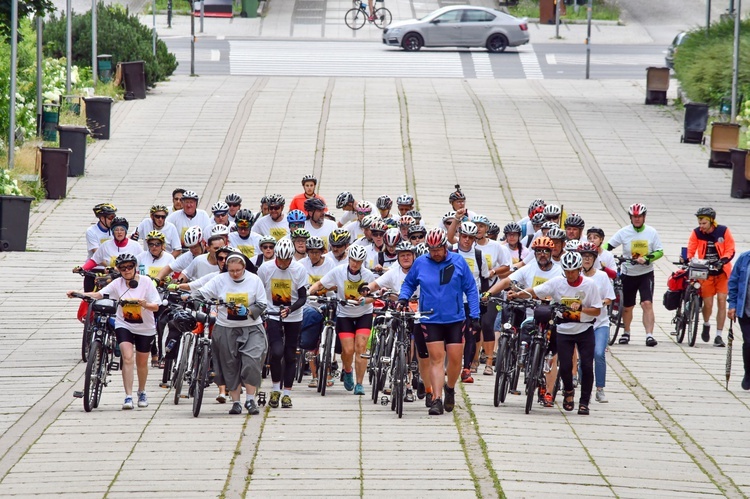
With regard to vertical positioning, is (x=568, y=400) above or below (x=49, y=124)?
below

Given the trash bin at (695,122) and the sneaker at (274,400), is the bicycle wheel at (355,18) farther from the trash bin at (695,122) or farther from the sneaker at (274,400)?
the sneaker at (274,400)

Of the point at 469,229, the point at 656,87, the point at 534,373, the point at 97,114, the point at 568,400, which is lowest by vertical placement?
the point at 568,400

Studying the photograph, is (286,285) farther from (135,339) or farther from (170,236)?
(170,236)

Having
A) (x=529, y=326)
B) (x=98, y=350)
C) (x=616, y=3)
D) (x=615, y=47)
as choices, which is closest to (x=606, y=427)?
(x=529, y=326)

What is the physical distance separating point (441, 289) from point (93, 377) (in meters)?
3.36

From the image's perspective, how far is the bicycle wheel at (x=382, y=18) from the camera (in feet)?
182

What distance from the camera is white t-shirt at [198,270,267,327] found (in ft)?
43.9

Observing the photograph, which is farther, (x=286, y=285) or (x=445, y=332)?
(x=286, y=285)

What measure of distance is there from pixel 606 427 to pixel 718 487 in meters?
2.20

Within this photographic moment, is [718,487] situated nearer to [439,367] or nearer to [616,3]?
[439,367]

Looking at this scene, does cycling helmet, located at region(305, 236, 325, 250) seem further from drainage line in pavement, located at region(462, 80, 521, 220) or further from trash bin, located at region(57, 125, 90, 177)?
trash bin, located at region(57, 125, 90, 177)

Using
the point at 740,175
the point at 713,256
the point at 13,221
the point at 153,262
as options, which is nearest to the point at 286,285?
the point at 153,262

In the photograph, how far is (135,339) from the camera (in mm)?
13805

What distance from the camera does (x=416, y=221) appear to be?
1717 cm
